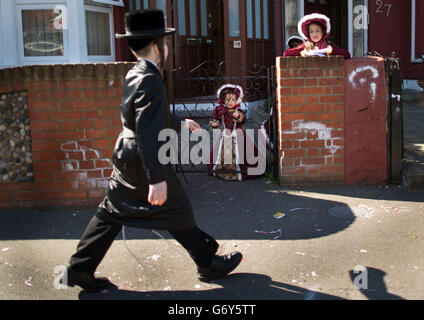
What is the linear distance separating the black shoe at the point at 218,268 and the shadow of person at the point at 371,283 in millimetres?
827

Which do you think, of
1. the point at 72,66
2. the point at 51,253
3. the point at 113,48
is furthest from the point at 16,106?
the point at 113,48

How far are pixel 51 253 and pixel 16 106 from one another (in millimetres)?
1779

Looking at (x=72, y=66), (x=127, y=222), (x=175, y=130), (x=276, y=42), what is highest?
(x=276, y=42)

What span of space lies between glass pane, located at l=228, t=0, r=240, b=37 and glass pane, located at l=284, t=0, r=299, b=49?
3.92ft

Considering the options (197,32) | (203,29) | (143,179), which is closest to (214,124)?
(143,179)

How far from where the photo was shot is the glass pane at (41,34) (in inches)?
364

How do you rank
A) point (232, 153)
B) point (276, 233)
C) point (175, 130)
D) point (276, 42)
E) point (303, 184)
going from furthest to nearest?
point (276, 42) < point (232, 153) < point (303, 184) < point (276, 233) < point (175, 130)

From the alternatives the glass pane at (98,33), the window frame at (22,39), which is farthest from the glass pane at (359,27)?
the window frame at (22,39)

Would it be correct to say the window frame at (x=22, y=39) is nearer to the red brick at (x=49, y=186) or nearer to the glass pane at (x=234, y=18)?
the glass pane at (x=234, y=18)

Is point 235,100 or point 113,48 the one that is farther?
point 113,48

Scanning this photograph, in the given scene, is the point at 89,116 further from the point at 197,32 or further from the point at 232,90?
the point at 197,32

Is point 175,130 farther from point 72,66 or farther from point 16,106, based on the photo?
point 16,106
